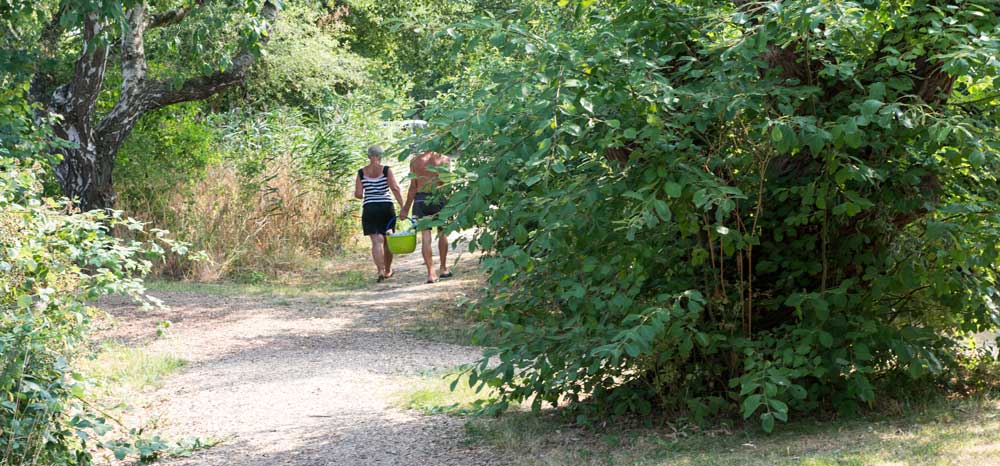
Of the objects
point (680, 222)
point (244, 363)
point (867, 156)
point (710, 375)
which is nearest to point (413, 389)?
point (244, 363)

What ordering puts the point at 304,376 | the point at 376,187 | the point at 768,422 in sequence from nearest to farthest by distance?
the point at 768,422 → the point at 304,376 → the point at 376,187

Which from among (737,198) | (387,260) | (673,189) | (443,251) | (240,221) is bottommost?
(387,260)

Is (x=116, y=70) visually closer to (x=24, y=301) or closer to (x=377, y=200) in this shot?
(x=377, y=200)

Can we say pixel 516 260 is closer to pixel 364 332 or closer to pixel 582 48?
pixel 582 48

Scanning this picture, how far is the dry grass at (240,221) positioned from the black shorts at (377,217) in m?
1.45

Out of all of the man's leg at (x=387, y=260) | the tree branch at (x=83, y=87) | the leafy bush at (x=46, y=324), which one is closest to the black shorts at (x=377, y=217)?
the man's leg at (x=387, y=260)

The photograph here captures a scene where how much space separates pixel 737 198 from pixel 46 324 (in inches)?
138

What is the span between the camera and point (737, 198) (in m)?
5.19

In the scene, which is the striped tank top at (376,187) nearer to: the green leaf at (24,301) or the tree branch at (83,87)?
the tree branch at (83,87)

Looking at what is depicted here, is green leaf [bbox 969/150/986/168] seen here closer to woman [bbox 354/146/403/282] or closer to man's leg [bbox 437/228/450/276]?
man's leg [bbox 437/228/450/276]

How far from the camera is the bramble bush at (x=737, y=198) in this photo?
4.46 meters

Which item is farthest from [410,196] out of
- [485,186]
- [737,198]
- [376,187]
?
[485,186]

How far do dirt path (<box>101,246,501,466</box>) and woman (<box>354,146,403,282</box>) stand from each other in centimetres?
68

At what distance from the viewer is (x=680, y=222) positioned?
4.98m
